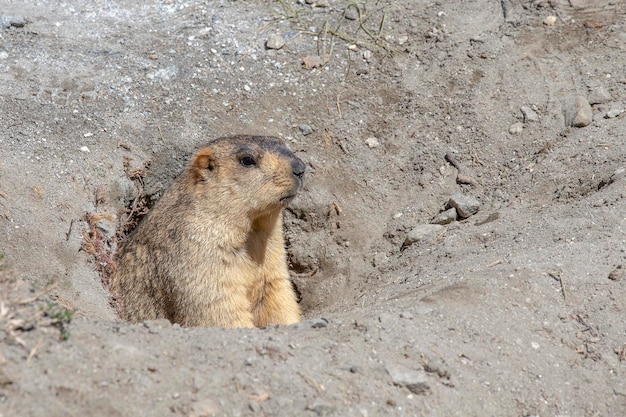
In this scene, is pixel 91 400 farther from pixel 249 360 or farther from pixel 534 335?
pixel 534 335

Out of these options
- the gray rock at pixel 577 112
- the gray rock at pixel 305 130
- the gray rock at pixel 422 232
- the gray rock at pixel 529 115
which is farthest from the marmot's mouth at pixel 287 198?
the gray rock at pixel 577 112

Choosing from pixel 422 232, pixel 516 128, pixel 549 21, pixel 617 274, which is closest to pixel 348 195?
pixel 422 232

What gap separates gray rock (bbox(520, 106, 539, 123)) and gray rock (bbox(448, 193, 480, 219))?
1101mm

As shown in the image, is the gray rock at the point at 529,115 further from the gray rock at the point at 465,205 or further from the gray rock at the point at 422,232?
the gray rock at the point at 422,232

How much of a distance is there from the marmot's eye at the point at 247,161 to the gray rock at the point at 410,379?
2293 millimetres

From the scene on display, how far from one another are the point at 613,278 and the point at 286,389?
2.61 meters

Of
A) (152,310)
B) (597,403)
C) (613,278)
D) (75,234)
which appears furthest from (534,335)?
(75,234)

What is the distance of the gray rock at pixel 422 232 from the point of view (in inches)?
273

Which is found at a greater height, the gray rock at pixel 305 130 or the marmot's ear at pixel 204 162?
the marmot's ear at pixel 204 162

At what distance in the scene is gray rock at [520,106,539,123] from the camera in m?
7.52

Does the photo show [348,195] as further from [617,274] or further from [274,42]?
[617,274]

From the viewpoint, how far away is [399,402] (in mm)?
4066

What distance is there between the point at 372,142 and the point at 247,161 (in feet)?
7.80

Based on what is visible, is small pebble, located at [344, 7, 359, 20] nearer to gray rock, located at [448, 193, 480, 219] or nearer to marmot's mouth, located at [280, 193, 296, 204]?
gray rock, located at [448, 193, 480, 219]
